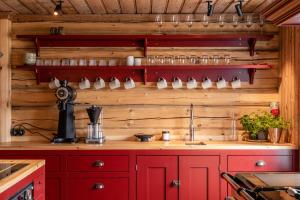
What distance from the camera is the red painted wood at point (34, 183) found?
191 cm

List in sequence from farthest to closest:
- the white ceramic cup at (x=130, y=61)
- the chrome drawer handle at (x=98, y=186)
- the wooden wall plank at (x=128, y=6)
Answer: the white ceramic cup at (x=130, y=61) < the wooden wall plank at (x=128, y=6) < the chrome drawer handle at (x=98, y=186)

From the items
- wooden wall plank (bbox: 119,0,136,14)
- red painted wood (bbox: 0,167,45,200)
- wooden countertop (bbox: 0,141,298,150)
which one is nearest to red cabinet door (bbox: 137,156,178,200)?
wooden countertop (bbox: 0,141,298,150)

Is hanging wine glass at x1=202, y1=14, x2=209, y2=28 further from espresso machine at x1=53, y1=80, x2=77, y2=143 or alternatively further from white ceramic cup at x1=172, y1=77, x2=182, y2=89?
espresso machine at x1=53, y1=80, x2=77, y2=143

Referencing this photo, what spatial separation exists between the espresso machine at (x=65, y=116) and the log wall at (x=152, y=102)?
0.23m

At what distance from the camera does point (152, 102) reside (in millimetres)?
4141

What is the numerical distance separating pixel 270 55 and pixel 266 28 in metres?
0.29

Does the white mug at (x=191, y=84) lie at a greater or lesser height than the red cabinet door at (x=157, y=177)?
greater

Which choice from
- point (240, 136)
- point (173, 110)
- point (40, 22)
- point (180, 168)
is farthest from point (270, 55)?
point (40, 22)

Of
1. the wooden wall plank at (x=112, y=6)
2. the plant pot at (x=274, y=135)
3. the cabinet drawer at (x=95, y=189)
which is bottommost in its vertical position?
the cabinet drawer at (x=95, y=189)

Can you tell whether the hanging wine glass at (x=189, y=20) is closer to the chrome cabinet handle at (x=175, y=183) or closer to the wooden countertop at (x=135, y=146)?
the wooden countertop at (x=135, y=146)

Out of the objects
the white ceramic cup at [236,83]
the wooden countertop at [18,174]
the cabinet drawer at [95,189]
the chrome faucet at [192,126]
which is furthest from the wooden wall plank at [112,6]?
the wooden countertop at [18,174]

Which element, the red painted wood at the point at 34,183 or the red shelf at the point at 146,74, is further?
the red shelf at the point at 146,74

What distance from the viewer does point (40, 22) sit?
4184mm

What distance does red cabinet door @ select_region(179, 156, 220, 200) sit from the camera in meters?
3.63
